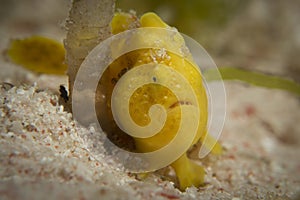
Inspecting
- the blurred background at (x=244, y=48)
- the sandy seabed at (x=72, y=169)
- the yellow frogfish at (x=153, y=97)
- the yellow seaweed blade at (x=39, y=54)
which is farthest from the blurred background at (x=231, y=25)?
the yellow frogfish at (x=153, y=97)

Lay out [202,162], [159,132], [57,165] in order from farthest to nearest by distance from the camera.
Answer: [202,162], [159,132], [57,165]

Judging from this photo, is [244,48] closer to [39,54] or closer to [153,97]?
[39,54]

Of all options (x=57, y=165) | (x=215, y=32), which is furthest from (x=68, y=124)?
(x=215, y=32)

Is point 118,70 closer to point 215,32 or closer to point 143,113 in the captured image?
point 143,113

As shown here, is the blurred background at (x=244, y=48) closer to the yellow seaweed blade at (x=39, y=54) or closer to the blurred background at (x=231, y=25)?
the blurred background at (x=231, y=25)

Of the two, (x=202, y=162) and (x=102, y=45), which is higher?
(x=102, y=45)

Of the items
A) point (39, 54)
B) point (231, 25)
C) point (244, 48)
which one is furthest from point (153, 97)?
point (244, 48)
